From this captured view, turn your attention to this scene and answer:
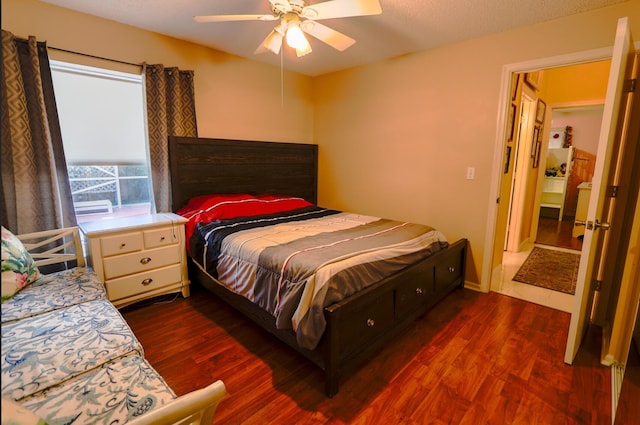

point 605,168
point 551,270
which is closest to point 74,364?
point 605,168

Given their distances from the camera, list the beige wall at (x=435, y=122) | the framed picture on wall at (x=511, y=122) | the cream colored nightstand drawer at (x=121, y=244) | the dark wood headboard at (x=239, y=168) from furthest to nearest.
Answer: the dark wood headboard at (x=239, y=168) → the framed picture on wall at (x=511, y=122) → the beige wall at (x=435, y=122) → the cream colored nightstand drawer at (x=121, y=244)

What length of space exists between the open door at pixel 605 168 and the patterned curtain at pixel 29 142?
3.60 metres

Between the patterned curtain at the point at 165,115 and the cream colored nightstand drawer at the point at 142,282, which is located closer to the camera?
the cream colored nightstand drawer at the point at 142,282

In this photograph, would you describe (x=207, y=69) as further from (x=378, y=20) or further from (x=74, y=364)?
(x=74, y=364)

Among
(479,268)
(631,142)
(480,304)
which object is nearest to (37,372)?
(480,304)

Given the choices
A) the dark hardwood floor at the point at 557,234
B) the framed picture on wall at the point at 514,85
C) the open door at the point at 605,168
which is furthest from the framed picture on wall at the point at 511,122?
the dark hardwood floor at the point at 557,234

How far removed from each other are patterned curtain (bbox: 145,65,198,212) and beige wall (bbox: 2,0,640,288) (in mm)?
138

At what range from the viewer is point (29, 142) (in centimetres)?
239

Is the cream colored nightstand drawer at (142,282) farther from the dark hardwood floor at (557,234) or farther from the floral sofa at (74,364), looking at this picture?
the dark hardwood floor at (557,234)

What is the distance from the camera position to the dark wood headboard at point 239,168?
319cm

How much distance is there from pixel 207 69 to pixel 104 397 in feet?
9.77

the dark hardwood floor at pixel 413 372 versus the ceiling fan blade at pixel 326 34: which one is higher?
the ceiling fan blade at pixel 326 34

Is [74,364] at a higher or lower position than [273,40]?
lower

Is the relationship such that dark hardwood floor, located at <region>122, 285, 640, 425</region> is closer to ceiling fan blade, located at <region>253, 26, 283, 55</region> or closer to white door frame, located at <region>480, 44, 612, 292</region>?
white door frame, located at <region>480, 44, 612, 292</region>
